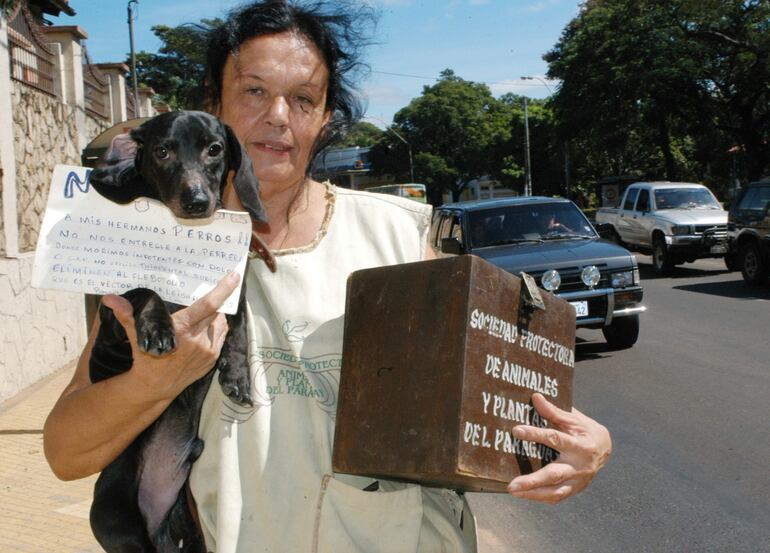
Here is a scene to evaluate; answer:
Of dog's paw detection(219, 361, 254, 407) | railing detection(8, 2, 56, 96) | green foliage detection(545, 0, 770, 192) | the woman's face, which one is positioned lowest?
dog's paw detection(219, 361, 254, 407)

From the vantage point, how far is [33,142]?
9820mm

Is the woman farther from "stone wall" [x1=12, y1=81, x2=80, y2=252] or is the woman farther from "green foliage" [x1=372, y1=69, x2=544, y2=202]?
"green foliage" [x1=372, y1=69, x2=544, y2=202]

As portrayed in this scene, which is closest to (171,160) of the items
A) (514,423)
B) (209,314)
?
(209,314)

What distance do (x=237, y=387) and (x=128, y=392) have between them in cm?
24

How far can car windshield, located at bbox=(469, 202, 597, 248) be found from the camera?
10047 mm

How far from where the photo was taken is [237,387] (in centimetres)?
187

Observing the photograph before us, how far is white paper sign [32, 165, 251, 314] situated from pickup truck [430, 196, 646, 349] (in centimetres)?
718

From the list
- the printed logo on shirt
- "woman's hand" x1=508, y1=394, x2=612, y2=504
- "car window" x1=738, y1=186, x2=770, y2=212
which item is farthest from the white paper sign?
"car window" x1=738, y1=186, x2=770, y2=212

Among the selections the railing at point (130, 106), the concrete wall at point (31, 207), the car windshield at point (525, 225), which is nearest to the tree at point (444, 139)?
the railing at point (130, 106)

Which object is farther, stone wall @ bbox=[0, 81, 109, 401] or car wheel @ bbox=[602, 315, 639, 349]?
car wheel @ bbox=[602, 315, 639, 349]

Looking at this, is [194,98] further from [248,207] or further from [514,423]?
[514,423]

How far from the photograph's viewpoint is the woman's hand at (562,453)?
1862 mm

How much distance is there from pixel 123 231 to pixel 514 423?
37.9 inches

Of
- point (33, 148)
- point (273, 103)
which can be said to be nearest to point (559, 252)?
point (33, 148)
